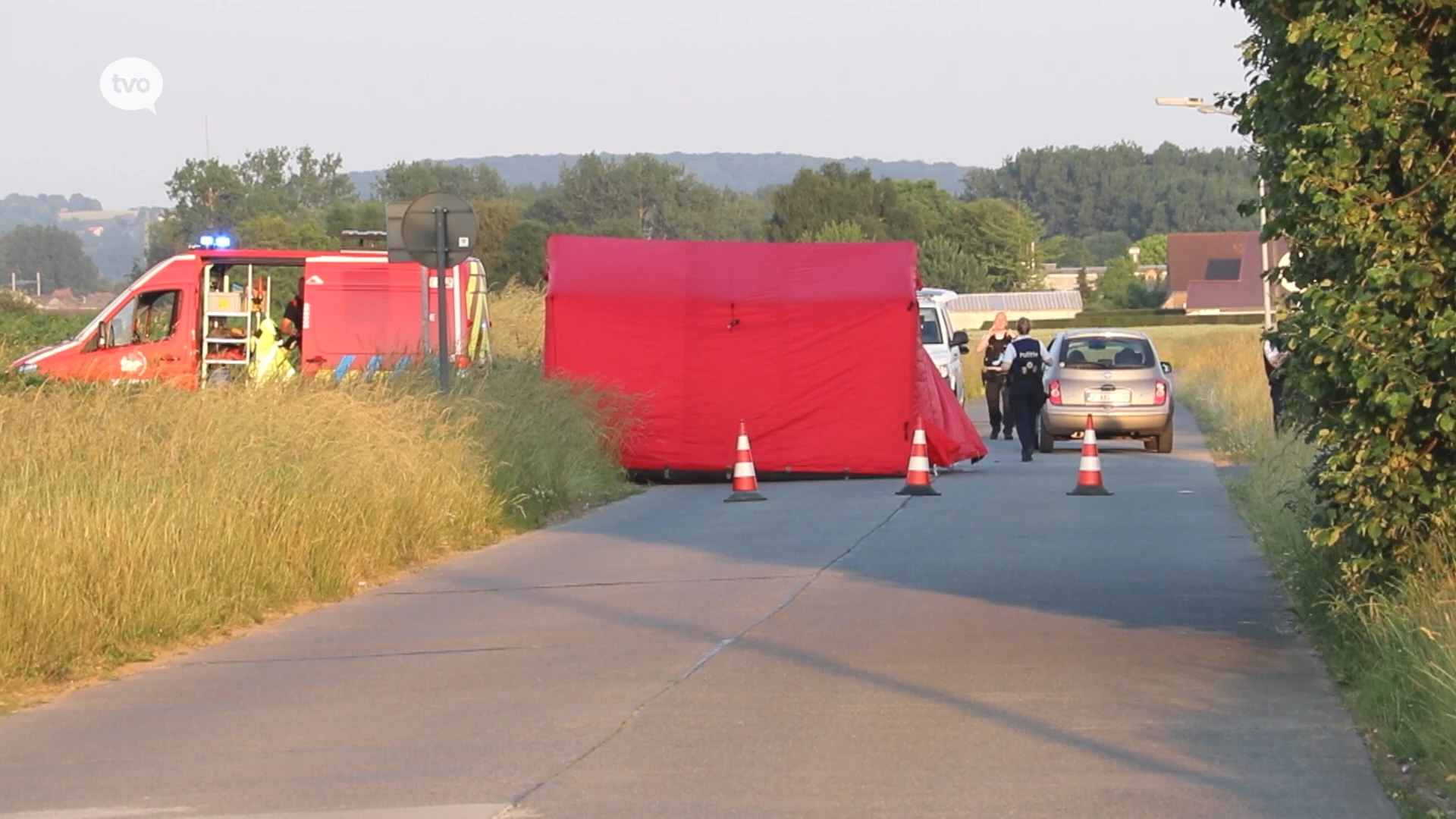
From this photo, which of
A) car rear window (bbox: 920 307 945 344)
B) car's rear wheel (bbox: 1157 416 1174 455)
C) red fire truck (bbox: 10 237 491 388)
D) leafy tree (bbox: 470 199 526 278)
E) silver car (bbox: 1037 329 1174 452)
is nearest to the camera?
silver car (bbox: 1037 329 1174 452)

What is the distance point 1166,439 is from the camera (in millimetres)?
24641

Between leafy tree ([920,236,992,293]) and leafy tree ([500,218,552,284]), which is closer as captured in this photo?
leafy tree ([500,218,552,284])

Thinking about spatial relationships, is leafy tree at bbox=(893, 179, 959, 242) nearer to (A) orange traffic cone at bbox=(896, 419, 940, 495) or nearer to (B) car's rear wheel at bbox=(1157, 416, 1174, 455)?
(B) car's rear wheel at bbox=(1157, 416, 1174, 455)

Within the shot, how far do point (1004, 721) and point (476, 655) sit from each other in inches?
121

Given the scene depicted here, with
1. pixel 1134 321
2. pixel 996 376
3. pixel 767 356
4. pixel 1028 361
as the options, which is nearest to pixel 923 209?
pixel 1134 321

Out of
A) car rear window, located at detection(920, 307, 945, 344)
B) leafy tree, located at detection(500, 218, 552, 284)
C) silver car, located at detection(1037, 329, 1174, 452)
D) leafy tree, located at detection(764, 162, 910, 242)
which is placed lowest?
silver car, located at detection(1037, 329, 1174, 452)

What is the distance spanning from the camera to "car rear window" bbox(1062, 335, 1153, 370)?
24.8 metres

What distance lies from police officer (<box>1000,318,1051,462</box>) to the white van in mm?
4671

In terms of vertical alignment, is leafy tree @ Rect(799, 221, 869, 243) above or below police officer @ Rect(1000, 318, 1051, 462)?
above

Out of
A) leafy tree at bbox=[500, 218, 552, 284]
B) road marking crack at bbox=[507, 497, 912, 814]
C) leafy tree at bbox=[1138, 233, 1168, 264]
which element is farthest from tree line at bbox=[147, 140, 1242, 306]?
road marking crack at bbox=[507, 497, 912, 814]

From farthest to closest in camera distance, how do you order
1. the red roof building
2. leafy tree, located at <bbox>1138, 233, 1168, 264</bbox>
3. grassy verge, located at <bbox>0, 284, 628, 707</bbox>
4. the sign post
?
leafy tree, located at <bbox>1138, 233, 1168, 264</bbox> < the red roof building < the sign post < grassy verge, located at <bbox>0, 284, 628, 707</bbox>

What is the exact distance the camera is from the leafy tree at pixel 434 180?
99488mm

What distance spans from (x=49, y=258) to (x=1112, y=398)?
135 meters

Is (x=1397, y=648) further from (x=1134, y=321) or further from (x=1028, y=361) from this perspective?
(x=1134, y=321)
